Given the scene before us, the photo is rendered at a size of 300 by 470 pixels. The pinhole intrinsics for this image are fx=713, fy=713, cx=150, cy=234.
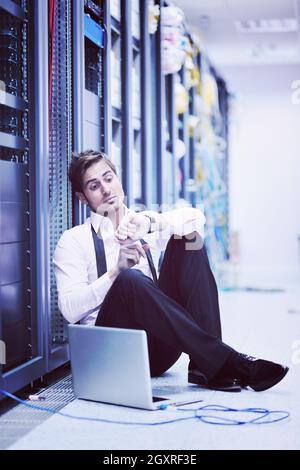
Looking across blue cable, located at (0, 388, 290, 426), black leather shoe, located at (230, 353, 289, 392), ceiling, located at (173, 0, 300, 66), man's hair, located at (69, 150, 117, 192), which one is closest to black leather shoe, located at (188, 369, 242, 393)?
black leather shoe, located at (230, 353, 289, 392)

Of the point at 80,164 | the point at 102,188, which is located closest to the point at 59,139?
the point at 80,164

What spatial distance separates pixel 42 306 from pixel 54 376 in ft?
1.50

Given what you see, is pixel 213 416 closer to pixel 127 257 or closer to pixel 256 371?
pixel 256 371

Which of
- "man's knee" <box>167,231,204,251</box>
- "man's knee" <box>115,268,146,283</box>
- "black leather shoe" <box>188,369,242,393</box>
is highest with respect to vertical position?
Result: "man's knee" <box>167,231,204,251</box>

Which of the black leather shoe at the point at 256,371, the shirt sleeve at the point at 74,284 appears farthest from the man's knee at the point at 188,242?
the black leather shoe at the point at 256,371

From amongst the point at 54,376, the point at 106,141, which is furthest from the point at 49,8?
the point at 54,376

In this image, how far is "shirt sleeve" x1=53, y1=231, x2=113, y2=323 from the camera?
7.89 ft

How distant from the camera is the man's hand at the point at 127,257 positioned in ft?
7.86

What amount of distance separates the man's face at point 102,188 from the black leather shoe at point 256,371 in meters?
0.72

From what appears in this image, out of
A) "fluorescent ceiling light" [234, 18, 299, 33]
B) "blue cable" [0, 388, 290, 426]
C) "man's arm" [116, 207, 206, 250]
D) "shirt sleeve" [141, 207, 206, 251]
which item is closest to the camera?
"blue cable" [0, 388, 290, 426]

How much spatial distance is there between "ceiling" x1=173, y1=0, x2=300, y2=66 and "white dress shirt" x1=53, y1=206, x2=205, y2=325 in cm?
373

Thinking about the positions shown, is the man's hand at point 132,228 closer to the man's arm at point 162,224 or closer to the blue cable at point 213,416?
the man's arm at point 162,224

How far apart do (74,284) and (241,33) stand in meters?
5.73

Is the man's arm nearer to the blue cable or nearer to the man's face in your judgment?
the man's face
